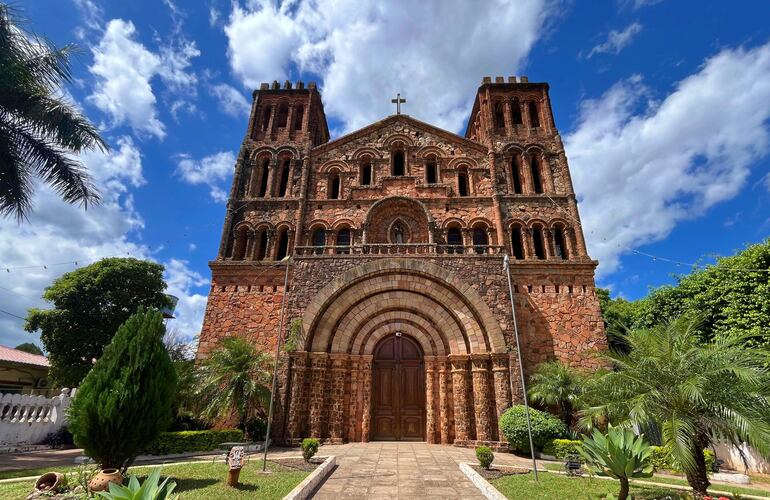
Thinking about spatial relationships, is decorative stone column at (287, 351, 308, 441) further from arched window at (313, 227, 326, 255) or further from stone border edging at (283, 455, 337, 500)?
arched window at (313, 227, 326, 255)

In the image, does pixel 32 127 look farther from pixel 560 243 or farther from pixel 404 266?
pixel 560 243

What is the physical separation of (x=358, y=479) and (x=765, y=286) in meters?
17.1

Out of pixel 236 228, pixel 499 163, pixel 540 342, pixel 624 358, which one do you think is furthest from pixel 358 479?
pixel 499 163

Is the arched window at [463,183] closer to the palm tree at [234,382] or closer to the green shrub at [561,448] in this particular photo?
the green shrub at [561,448]

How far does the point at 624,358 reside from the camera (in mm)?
9156

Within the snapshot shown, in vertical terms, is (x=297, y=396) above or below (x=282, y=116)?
below

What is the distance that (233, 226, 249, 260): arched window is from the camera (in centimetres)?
2039

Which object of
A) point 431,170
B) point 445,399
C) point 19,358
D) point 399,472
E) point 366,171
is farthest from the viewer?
point 19,358

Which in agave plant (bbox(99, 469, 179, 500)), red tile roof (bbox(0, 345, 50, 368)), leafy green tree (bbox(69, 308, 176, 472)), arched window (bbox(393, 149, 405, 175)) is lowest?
agave plant (bbox(99, 469, 179, 500))

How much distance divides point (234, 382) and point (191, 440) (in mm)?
2432


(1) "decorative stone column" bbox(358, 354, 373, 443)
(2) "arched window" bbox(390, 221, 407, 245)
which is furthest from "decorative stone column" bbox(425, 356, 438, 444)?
(2) "arched window" bbox(390, 221, 407, 245)

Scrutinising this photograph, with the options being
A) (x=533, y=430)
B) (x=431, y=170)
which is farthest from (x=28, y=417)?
(x=431, y=170)

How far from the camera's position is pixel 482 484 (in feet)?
27.6

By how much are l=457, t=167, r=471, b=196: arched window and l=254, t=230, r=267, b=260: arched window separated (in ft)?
38.6
